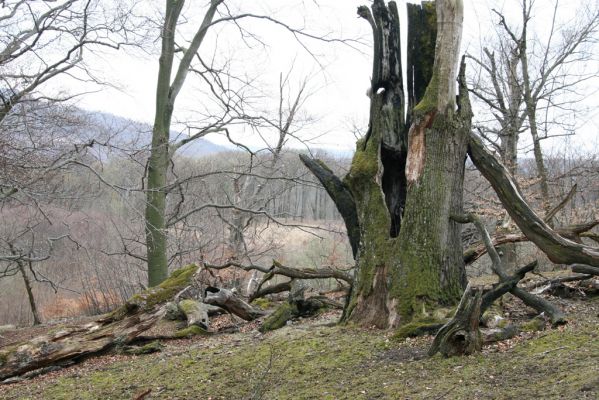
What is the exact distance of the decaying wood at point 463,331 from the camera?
454 centimetres

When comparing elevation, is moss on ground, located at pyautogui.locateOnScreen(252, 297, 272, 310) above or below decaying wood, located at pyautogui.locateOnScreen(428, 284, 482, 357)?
below

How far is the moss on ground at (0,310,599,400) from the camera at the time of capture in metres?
3.76

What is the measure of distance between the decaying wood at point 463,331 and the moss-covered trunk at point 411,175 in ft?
3.60

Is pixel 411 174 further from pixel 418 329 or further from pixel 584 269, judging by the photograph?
pixel 584 269

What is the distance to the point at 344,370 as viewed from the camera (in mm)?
4699

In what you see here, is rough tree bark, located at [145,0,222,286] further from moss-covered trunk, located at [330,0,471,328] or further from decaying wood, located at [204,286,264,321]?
moss-covered trunk, located at [330,0,471,328]

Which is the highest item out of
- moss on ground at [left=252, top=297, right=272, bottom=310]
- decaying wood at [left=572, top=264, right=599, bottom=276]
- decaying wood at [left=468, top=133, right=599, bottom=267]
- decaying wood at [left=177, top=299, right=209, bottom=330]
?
decaying wood at [left=468, top=133, right=599, bottom=267]

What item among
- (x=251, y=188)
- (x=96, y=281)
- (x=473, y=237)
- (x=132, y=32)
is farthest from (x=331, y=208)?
(x=132, y=32)

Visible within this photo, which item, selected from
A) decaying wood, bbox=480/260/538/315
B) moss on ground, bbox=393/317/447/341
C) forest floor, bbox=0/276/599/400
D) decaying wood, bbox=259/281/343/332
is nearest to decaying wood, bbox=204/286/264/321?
decaying wood, bbox=259/281/343/332

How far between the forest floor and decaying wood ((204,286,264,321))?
1701 millimetres

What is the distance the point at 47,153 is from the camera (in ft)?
37.7

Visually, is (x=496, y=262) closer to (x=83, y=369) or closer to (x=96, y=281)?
(x=83, y=369)

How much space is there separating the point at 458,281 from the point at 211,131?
10.5 m

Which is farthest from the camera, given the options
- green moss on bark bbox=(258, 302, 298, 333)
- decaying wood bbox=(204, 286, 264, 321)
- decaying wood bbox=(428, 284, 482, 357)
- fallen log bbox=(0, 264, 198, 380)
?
decaying wood bbox=(204, 286, 264, 321)
